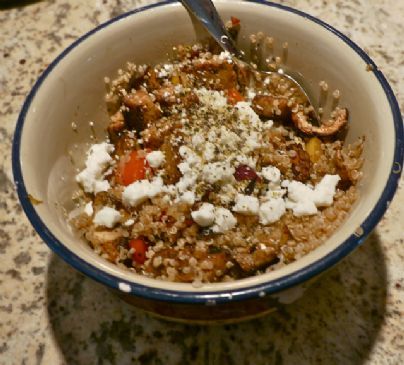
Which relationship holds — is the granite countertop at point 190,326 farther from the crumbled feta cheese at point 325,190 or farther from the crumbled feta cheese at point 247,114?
the crumbled feta cheese at point 247,114

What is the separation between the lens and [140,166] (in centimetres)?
95

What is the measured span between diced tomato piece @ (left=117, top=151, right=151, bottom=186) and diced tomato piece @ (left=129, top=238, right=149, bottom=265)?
0.13 m

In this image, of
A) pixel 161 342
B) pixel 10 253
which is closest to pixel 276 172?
pixel 161 342

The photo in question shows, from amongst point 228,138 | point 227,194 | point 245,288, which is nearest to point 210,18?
point 228,138

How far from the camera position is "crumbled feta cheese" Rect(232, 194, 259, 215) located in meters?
0.85

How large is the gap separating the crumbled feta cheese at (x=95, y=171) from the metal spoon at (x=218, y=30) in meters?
0.32

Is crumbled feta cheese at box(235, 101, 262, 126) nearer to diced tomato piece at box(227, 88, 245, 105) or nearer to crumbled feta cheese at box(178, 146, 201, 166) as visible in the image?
diced tomato piece at box(227, 88, 245, 105)

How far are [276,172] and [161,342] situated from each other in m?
0.36

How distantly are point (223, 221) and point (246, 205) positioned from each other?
5 centimetres

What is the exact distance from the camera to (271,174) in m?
0.91

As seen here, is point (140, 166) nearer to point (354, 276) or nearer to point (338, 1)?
point (354, 276)

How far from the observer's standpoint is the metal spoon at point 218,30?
1000mm

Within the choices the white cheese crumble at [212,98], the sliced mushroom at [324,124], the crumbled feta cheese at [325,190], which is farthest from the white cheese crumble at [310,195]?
the white cheese crumble at [212,98]

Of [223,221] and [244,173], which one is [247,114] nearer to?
[244,173]
